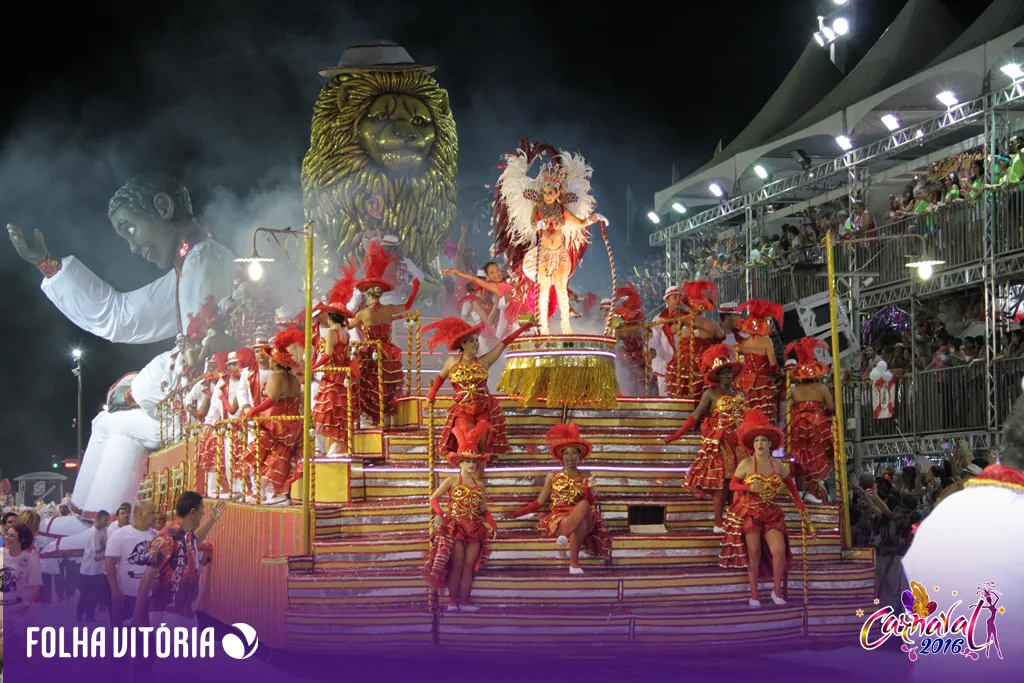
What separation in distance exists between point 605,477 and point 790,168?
11.3 m

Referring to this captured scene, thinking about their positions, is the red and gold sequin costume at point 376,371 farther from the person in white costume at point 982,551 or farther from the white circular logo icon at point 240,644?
the person in white costume at point 982,551

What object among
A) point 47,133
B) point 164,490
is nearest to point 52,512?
point 164,490

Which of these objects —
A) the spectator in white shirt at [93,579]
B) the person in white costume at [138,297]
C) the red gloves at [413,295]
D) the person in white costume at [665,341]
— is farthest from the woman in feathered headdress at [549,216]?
the spectator in white shirt at [93,579]

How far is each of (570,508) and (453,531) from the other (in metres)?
1.02

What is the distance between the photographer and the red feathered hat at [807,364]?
36.2ft

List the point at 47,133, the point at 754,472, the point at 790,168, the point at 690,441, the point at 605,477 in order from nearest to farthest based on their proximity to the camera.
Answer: the point at 754,472 < the point at 605,477 < the point at 690,441 < the point at 47,133 < the point at 790,168

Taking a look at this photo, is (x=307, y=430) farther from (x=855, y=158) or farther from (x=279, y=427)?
(x=855, y=158)

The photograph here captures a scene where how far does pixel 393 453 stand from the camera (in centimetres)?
1088

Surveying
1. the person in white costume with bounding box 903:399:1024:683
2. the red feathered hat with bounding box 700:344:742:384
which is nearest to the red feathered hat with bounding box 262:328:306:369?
the red feathered hat with bounding box 700:344:742:384

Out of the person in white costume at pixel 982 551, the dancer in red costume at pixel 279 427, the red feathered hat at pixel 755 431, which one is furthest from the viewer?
the dancer in red costume at pixel 279 427

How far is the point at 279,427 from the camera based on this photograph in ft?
36.2

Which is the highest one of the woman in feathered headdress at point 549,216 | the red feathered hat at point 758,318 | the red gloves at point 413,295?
the woman in feathered headdress at point 549,216

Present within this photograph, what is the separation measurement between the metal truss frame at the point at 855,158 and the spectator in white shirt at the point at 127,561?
34.7 feet

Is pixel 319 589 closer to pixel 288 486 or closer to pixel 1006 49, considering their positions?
pixel 288 486
